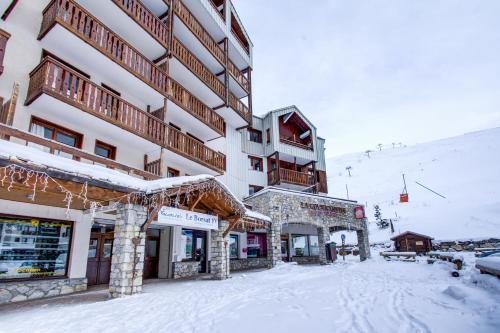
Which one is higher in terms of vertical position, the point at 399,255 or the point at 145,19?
the point at 145,19

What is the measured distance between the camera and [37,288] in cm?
861

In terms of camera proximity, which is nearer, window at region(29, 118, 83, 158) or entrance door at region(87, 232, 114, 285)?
window at region(29, 118, 83, 158)

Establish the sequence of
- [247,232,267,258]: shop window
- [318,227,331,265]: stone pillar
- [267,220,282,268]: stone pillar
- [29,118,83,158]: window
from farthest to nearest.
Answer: [247,232,267,258]: shop window → [318,227,331,265]: stone pillar → [267,220,282,268]: stone pillar → [29,118,83,158]: window

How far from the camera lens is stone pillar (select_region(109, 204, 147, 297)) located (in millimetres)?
7855

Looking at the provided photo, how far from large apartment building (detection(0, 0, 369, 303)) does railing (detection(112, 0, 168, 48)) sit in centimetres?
6

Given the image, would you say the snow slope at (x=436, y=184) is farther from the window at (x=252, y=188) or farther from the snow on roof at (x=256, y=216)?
the snow on roof at (x=256, y=216)

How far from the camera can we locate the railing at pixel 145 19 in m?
11.7

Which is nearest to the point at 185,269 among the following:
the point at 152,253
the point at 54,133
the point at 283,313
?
the point at 152,253

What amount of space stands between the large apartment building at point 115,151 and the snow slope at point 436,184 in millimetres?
25357

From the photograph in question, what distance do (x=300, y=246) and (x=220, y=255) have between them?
14.1 metres

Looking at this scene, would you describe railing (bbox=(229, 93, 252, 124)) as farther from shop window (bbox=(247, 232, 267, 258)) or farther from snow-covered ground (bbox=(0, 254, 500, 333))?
snow-covered ground (bbox=(0, 254, 500, 333))

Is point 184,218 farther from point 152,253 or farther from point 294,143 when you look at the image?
point 294,143

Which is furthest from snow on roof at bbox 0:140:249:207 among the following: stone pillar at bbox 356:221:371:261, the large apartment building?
stone pillar at bbox 356:221:371:261

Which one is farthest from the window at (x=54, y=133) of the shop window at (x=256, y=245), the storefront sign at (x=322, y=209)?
the storefront sign at (x=322, y=209)
